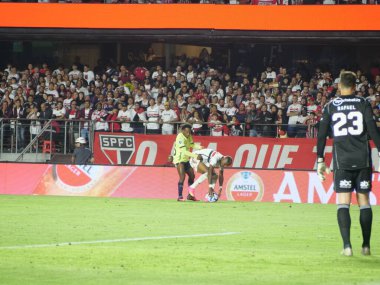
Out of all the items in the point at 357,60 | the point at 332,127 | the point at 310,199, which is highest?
the point at 357,60

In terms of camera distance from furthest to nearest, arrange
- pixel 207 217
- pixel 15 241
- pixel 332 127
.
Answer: pixel 207 217
pixel 15 241
pixel 332 127

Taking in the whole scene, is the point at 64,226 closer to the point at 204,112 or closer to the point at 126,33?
the point at 204,112

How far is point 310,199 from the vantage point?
25.8m

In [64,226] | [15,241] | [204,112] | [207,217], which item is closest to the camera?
[15,241]

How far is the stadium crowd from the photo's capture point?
29.3m

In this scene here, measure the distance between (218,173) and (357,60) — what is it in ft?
40.7

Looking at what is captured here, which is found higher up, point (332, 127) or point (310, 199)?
point (332, 127)

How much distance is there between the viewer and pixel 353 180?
11.9 m

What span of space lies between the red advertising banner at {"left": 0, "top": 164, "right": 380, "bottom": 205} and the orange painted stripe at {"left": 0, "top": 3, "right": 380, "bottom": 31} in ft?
32.5

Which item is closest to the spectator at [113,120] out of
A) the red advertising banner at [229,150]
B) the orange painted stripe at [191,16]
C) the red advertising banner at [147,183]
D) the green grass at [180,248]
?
the red advertising banner at [229,150]

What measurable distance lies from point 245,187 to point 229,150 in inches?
64.1

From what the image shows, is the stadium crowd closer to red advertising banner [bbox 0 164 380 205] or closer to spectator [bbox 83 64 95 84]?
spectator [bbox 83 64 95 84]

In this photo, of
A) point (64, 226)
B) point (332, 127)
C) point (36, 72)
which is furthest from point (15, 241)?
point (36, 72)

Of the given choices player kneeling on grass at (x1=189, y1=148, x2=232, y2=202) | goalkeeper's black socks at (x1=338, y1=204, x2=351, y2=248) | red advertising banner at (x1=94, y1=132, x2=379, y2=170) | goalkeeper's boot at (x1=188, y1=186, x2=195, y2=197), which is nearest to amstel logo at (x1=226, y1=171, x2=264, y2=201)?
red advertising banner at (x1=94, y1=132, x2=379, y2=170)
